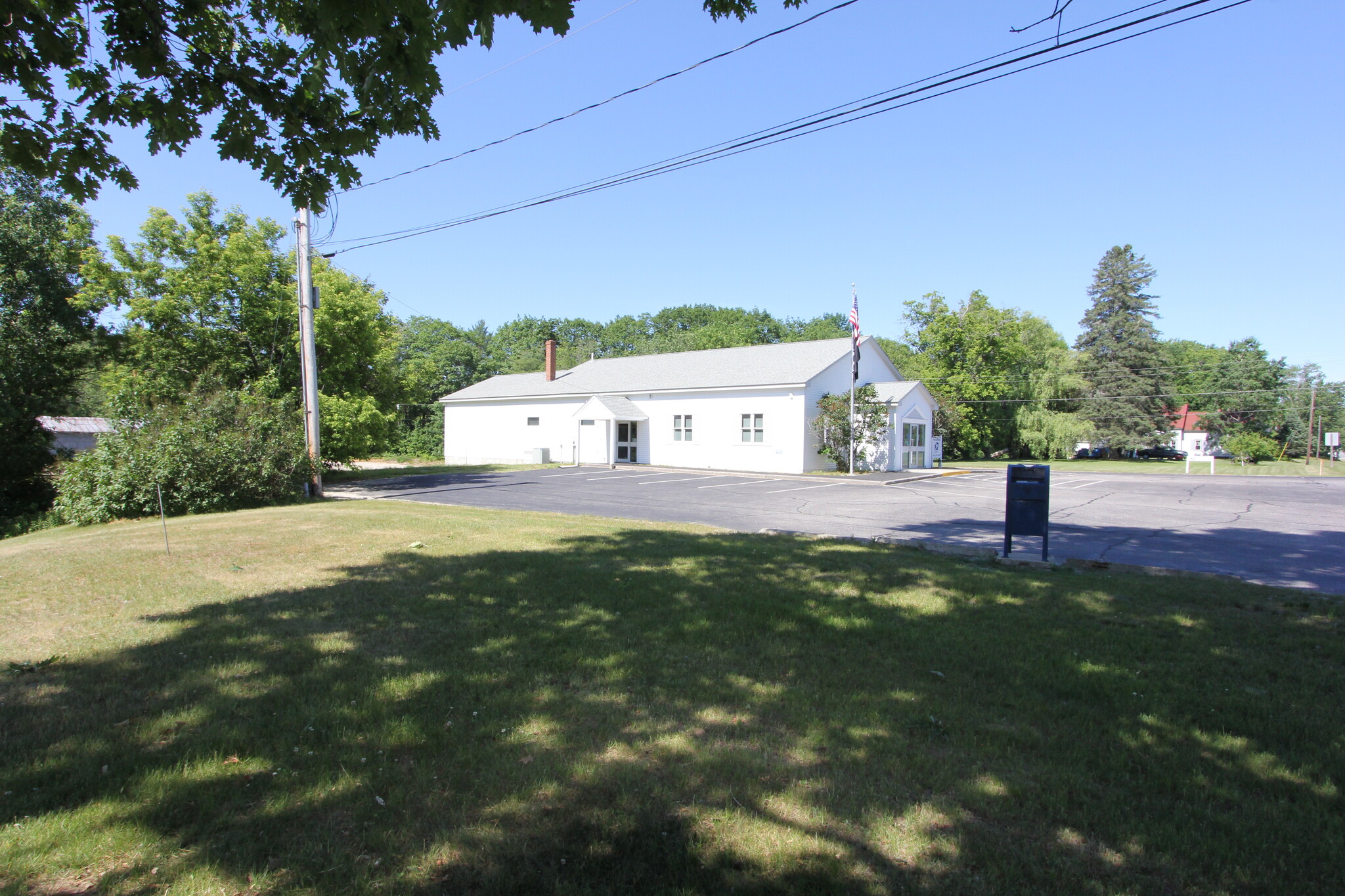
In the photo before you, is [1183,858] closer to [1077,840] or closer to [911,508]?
[1077,840]

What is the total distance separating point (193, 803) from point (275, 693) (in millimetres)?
1157

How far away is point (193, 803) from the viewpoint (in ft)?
9.52

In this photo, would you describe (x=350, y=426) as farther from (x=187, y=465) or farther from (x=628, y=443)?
(x=628, y=443)

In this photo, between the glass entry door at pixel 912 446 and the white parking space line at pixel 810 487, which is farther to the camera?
the glass entry door at pixel 912 446

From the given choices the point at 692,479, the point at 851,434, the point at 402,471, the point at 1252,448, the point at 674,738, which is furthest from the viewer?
the point at 1252,448

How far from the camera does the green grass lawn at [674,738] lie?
2.55 m

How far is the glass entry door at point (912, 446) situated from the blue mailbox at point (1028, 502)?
74.4 ft

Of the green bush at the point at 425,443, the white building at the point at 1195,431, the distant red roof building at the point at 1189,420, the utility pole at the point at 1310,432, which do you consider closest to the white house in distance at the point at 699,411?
the green bush at the point at 425,443

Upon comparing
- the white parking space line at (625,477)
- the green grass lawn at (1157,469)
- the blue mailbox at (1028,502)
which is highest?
the blue mailbox at (1028,502)

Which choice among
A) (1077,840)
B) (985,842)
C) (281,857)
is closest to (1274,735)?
(1077,840)

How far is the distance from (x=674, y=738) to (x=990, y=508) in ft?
45.2

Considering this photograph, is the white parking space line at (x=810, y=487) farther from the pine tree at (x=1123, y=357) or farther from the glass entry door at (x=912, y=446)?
the pine tree at (x=1123, y=357)

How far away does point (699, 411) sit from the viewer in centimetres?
3048

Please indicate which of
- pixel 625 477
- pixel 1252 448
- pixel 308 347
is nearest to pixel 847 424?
pixel 625 477
